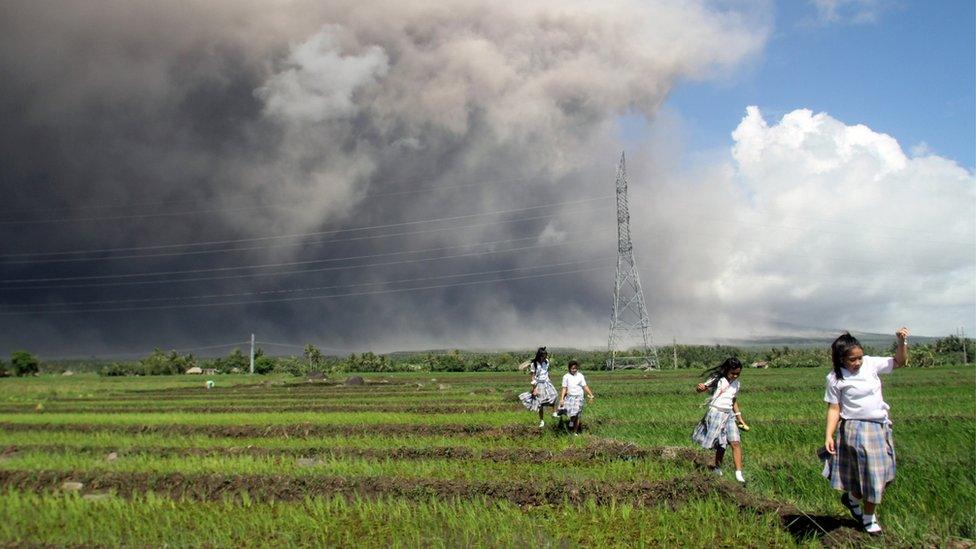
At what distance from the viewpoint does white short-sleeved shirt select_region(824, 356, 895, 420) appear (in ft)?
22.8

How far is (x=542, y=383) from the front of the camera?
18.8 m

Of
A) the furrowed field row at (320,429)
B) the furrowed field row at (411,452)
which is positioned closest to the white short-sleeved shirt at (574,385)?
the furrowed field row at (320,429)

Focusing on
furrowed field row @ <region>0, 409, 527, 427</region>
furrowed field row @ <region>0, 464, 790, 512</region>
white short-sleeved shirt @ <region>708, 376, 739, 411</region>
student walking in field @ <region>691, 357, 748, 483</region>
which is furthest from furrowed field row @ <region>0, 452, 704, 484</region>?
furrowed field row @ <region>0, 409, 527, 427</region>

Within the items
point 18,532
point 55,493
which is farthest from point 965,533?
point 55,493

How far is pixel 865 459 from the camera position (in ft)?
22.3

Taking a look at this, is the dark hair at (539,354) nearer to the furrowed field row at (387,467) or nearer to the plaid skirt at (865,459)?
the furrowed field row at (387,467)

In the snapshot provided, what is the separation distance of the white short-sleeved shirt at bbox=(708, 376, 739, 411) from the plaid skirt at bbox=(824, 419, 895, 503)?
355cm

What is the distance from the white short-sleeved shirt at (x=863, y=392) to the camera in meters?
6.95

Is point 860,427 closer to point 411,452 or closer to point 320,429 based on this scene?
point 411,452

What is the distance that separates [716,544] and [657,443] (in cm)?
795

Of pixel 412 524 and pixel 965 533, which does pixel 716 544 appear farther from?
pixel 412 524

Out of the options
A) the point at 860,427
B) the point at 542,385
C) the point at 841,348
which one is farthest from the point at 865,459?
the point at 542,385

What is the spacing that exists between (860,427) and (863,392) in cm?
37

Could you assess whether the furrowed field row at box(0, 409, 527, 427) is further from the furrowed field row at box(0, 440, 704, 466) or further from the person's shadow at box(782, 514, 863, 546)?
the person's shadow at box(782, 514, 863, 546)
